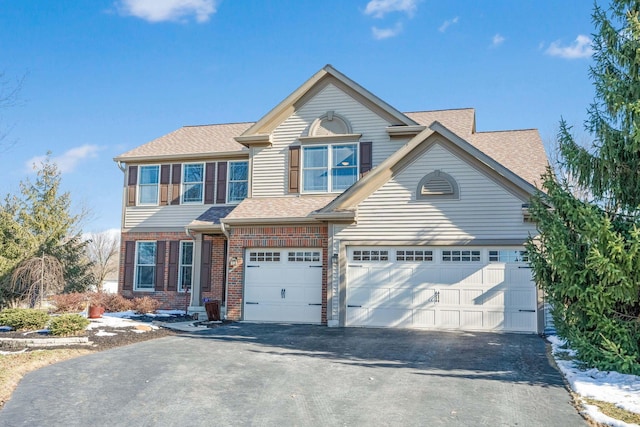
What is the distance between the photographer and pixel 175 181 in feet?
63.5

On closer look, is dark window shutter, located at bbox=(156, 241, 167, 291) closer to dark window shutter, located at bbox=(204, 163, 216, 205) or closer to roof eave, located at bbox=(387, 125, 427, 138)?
dark window shutter, located at bbox=(204, 163, 216, 205)

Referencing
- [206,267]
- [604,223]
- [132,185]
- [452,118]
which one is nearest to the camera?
[604,223]

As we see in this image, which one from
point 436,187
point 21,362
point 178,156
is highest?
point 178,156

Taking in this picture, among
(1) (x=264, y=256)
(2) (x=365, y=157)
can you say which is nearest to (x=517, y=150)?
(2) (x=365, y=157)

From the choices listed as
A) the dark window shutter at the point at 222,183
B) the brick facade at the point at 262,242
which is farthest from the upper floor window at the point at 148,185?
the brick facade at the point at 262,242

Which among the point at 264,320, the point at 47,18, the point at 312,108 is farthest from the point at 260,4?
the point at 264,320

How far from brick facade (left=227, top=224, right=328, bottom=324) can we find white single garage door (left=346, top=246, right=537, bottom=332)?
3.21ft

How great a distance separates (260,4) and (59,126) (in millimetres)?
8504

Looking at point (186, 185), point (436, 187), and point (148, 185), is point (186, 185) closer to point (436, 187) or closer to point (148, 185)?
point (148, 185)

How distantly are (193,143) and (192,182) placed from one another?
1831 mm

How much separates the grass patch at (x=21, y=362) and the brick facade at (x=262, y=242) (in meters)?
5.70

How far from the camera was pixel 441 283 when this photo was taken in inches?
532

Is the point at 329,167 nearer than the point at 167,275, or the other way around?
the point at 329,167

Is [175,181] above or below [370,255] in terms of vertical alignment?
above
